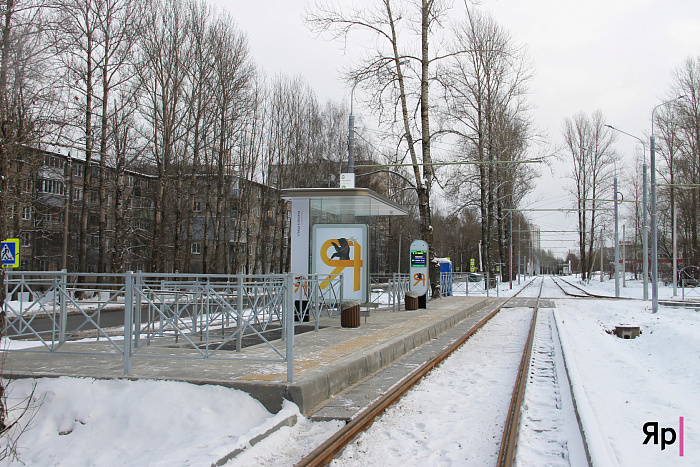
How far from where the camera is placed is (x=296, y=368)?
299 inches

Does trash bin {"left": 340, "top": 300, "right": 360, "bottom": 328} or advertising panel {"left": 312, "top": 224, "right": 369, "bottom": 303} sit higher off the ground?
advertising panel {"left": 312, "top": 224, "right": 369, "bottom": 303}

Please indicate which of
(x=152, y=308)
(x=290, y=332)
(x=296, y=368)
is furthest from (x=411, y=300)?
(x=290, y=332)

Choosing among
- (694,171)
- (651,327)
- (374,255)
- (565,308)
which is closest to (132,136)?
(374,255)

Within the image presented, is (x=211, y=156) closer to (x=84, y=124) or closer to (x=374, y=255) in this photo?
(x=84, y=124)

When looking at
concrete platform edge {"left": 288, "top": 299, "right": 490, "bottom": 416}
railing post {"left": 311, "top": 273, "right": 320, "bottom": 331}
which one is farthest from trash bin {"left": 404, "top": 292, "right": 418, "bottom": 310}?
railing post {"left": 311, "top": 273, "right": 320, "bottom": 331}

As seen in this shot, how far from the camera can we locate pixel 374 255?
53.7 ft

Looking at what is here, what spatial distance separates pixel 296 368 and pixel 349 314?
17.3 ft

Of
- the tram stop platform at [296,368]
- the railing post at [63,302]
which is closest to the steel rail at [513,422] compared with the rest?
the tram stop platform at [296,368]

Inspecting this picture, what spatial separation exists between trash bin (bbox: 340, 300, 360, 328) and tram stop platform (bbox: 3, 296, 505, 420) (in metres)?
1.20

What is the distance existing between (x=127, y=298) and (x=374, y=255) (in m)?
9.87

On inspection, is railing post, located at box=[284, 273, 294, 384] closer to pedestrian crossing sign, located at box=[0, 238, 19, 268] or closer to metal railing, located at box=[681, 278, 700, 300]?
pedestrian crossing sign, located at box=[0, 238, 19, 268]

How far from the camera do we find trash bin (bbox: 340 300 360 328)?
1282cm

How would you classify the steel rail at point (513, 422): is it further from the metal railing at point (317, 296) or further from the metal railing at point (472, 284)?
the metal railing at point (472, 284)

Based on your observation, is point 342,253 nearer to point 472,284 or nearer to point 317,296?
point 317,296
